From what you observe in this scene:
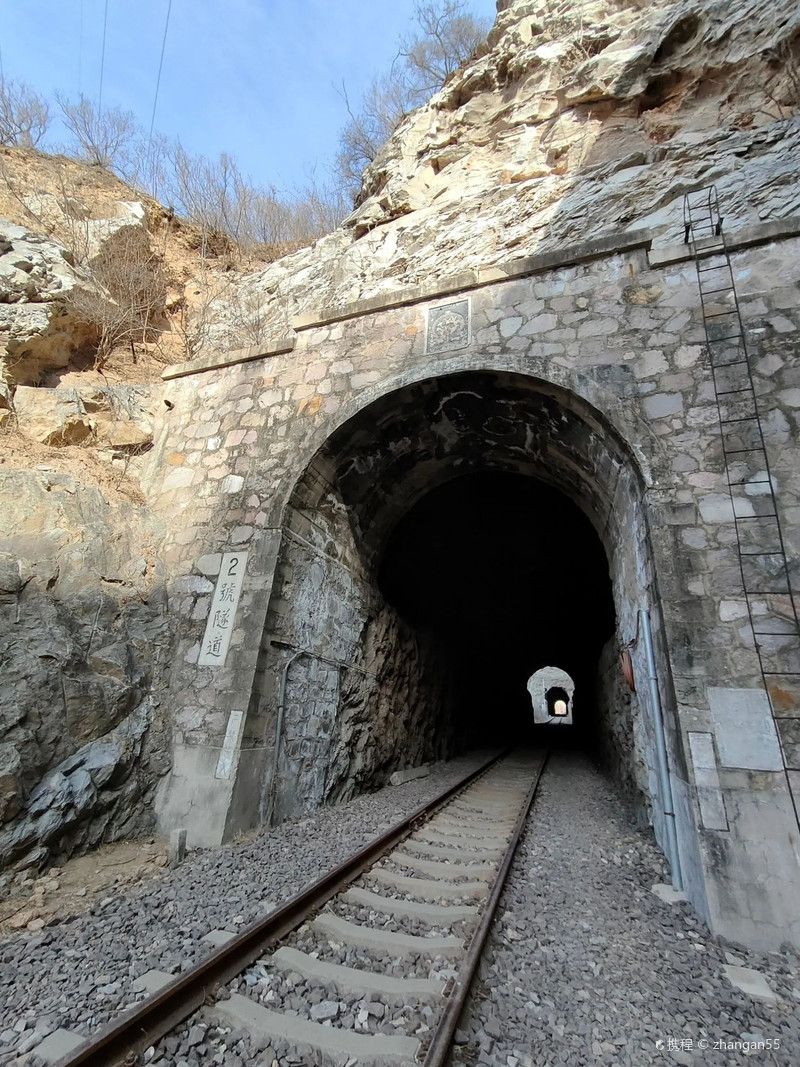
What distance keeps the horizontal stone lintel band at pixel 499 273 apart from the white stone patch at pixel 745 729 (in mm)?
3717

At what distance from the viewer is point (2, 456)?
5094 millimetres

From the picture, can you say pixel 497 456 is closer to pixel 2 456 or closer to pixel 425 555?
pixel 425 555

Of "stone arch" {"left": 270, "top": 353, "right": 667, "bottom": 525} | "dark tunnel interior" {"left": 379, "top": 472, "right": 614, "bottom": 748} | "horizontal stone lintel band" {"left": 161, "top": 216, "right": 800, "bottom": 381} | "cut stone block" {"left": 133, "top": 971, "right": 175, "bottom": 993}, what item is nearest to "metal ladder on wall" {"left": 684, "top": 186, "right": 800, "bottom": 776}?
"horizontal stone lintel band" {"left": 161, "top": 216, "right": 800, "bottom": 381}

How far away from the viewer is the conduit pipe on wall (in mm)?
3482

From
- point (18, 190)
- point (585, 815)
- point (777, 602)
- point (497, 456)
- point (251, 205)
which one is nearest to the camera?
point (777, 602)

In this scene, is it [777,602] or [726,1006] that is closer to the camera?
[726,1006]

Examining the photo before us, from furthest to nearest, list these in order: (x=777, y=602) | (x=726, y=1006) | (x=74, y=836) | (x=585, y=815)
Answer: (x=585, y=815) < (x=74, y=836) < (x=777, y=602) < (x=726, y=1006)

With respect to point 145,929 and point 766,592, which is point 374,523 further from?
point 145,929

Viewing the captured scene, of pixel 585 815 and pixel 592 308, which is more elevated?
pixel 592 308

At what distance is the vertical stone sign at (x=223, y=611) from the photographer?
15.8 ft

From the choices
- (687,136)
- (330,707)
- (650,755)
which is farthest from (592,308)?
(330,707)

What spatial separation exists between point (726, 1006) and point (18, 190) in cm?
1172

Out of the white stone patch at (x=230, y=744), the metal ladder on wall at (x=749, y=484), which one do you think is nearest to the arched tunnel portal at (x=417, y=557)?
the white stone patch at (x=230, y=744)

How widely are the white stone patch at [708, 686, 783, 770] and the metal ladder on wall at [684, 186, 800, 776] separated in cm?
6
